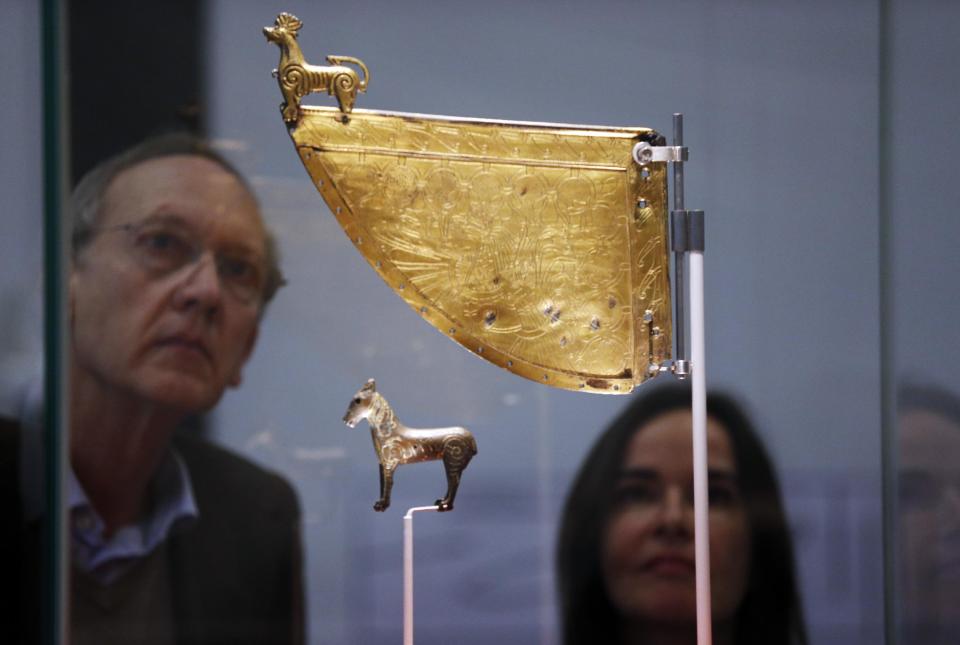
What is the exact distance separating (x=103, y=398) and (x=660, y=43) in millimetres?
1623

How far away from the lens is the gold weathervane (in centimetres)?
230

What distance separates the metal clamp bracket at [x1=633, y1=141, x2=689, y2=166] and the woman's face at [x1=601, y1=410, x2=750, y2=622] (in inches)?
31.4

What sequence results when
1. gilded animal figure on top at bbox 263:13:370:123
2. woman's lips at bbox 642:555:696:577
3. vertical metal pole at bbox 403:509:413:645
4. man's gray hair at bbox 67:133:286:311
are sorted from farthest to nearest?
woman's lips at bbox 642:555:696:577
man's gray hair at bbox 67:133:286:311
vertical metal pole at bbox 403:509:413:645
gilded animal figure on top at bbox 263:13:370:123

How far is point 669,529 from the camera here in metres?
2.97

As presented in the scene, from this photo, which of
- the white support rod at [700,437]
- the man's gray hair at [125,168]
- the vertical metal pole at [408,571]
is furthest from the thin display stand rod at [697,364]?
the man's gray hair at [125,168]

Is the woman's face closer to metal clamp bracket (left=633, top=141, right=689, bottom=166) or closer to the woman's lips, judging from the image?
the woman's lips

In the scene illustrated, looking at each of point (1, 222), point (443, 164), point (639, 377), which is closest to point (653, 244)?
point (639, 377)

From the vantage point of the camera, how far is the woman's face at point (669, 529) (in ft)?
9.74

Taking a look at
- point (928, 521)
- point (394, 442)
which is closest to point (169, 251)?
point (394, 442)

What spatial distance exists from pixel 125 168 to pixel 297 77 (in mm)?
762

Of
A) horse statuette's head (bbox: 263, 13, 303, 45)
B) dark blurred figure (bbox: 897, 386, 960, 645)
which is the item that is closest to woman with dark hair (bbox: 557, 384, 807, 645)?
dark blurred figure (bbox: 897, 386, 960, 645)

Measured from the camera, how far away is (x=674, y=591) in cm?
298

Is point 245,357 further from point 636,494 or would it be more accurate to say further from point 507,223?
point 636,494

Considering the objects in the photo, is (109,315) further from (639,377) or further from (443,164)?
(639,377)
